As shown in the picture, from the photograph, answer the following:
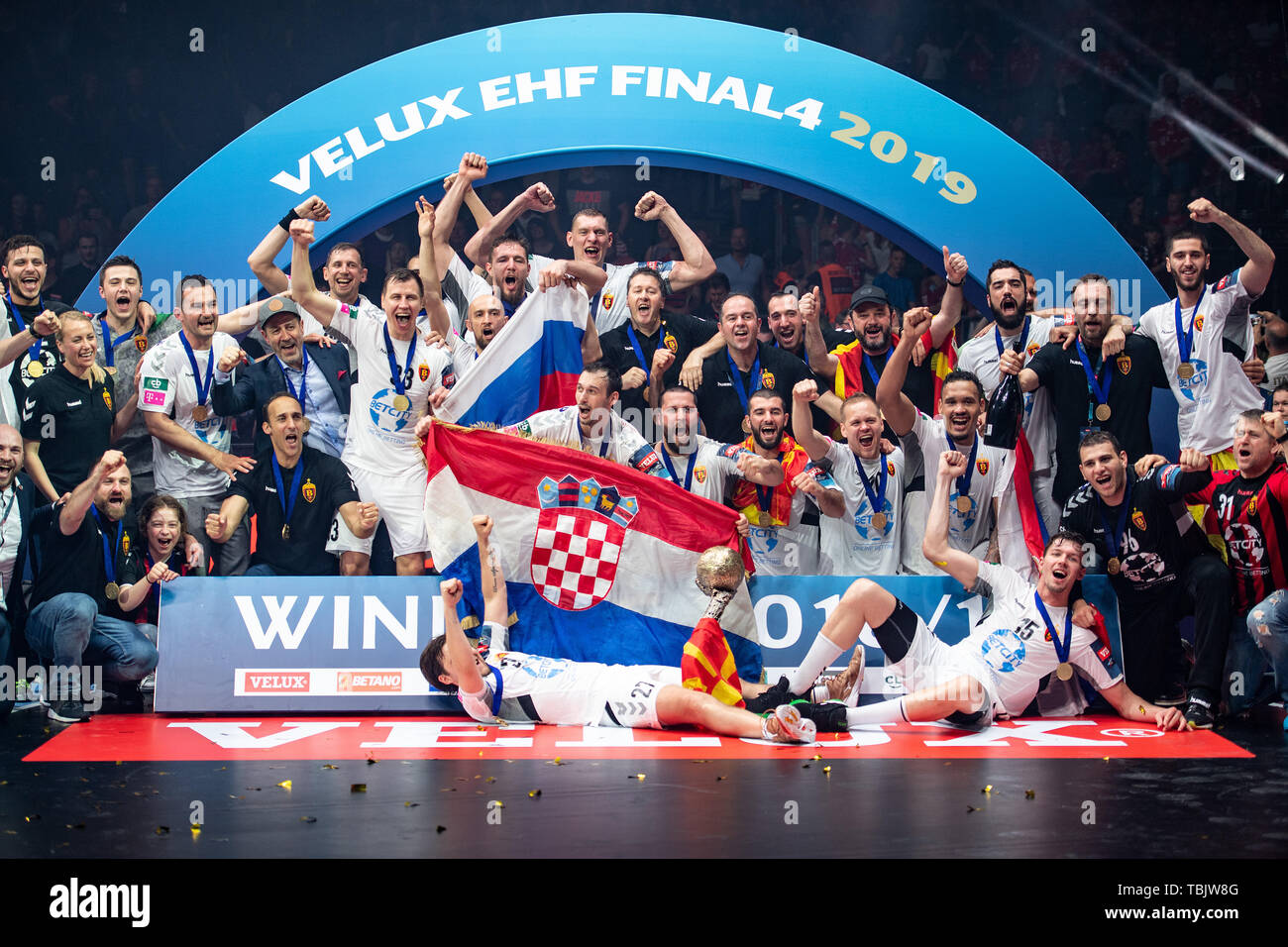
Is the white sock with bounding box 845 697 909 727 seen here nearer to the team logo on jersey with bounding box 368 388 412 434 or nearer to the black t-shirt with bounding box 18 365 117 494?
the team logo on jersey with bounding box 368 388 412 434

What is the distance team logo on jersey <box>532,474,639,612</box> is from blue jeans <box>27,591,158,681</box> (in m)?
2.02

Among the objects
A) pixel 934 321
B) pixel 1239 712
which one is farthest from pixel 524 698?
pixel 1239 712

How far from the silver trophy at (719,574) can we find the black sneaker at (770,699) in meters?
0.45

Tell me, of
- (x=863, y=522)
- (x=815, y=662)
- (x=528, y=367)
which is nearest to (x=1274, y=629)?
(x=863, y=522)

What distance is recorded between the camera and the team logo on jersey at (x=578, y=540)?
22.3 feet

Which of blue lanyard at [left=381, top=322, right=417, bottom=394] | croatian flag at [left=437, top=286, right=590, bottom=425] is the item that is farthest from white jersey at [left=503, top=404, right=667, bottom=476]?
blue lanyard at [left=381, top=322, right=417, bottom=394]

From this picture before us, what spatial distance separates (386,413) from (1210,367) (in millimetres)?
4491

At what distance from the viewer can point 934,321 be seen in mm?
7414

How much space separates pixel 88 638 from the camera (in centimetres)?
661

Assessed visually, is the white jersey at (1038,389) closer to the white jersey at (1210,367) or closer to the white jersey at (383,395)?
the white jersey at (1210,367)

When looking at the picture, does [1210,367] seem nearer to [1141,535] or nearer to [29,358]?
[1141,535]

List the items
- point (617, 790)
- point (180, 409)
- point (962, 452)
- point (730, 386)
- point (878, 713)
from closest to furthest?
point (617, 790), point (878, 713), point (962, 452), point (180, 409), point (730, 386)

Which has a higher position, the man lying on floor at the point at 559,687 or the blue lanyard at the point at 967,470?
the blue lanyard at the point at 967,470

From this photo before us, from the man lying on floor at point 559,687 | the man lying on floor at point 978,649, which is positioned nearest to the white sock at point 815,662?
the man lying on floor at point 978,649
